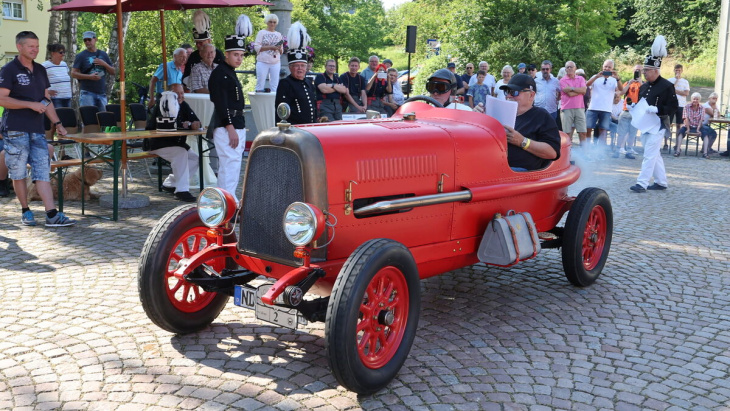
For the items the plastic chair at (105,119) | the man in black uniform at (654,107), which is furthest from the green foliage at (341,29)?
the plastic chair at (105,119)

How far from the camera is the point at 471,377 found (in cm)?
404

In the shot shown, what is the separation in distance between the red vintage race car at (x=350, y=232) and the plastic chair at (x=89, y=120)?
5.67m

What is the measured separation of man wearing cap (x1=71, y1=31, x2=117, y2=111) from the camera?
11.9 m

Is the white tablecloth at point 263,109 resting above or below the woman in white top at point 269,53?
below

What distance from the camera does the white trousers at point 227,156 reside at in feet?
26.1

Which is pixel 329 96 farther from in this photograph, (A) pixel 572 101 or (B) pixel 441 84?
(B) pixel 441 84

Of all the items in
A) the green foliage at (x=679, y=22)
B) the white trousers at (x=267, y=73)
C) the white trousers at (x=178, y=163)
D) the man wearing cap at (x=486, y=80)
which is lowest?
the white trousers at (x=178, y=163)

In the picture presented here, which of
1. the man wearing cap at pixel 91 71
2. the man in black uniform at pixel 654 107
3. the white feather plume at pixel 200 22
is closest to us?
the white feather plume at pixel 200 22

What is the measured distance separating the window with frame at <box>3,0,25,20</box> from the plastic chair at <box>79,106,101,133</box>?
30.1m

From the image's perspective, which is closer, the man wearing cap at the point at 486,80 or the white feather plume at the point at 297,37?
the white feather plume at the point at 297,37

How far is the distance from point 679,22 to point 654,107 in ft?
133

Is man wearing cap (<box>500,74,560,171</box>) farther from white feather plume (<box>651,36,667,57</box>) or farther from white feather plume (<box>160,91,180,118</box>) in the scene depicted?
white feather plume (<box>651,36,667,57</box>)

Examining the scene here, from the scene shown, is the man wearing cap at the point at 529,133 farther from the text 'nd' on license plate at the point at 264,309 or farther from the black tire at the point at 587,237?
the text 'nd' on license plate at the point at 264,309

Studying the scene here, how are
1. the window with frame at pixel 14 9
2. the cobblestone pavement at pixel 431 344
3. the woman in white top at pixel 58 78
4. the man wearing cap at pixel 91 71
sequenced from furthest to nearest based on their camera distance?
the window with frame at pixel 14 9
the man wearing cap at pixel 91 71
the woman in white top at pixel 58 78
the cobblestone pavement at pixel 431 344
